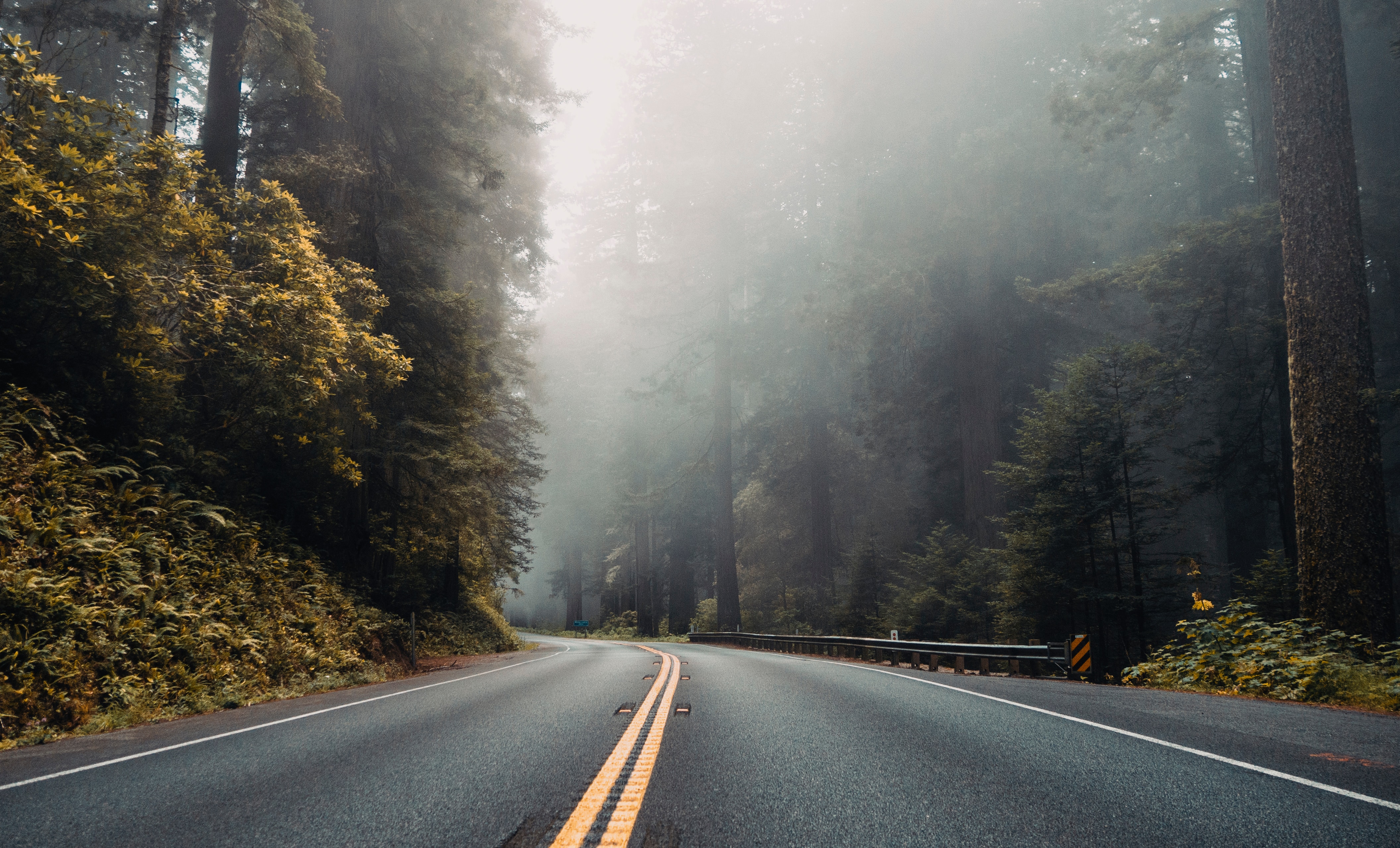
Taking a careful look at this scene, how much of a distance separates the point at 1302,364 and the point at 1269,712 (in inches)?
218

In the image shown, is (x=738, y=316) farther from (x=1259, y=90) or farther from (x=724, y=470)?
(x=1259, y=90)

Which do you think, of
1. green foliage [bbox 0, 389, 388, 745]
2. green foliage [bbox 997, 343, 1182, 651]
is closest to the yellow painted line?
green foliage [bbox 0, 389, 388, 745]

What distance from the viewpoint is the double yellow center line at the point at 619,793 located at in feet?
10.7

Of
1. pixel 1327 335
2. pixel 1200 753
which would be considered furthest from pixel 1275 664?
pixel 1200 753

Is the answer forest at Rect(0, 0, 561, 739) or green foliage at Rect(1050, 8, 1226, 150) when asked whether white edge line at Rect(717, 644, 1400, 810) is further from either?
green foliage at Rect(1050, 8, 1226, 150)

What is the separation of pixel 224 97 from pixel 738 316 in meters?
25.2

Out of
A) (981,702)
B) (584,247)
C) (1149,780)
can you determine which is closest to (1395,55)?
(981,702)

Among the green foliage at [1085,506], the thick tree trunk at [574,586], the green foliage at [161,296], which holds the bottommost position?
the thick tree trunk at [574,586]

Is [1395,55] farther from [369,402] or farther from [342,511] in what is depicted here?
[342,511]

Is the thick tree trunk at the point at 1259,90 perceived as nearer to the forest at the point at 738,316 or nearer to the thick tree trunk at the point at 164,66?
the forest at the point at 738,316

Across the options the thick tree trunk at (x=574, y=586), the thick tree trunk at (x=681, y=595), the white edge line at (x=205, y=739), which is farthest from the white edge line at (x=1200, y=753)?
the thick tree trunk at (x=574, y=586)

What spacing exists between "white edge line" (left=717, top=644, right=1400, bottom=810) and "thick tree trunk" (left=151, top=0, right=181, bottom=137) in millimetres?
11506

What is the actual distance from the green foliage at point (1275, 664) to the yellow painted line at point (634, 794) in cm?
764

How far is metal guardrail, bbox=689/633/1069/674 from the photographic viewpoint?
12.2m
